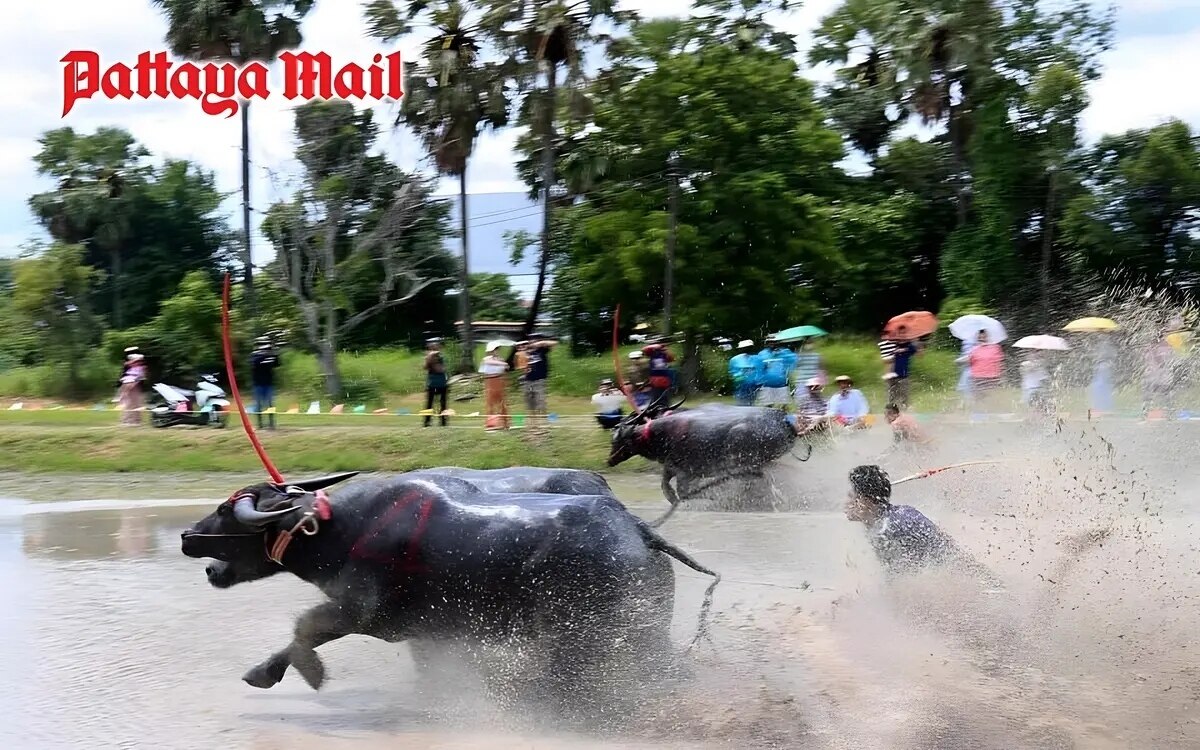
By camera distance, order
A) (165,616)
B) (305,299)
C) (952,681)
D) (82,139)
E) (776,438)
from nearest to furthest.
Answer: (952,681) < (165,616) < (776,438) < (305,299) < (82,139)

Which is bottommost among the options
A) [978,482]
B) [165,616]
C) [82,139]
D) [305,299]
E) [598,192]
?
[165,616]

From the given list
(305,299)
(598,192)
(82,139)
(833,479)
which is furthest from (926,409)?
(82,139)

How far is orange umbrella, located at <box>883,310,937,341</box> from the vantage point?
15758mm

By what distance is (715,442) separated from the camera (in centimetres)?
1254

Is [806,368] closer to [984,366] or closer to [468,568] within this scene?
[984,366]

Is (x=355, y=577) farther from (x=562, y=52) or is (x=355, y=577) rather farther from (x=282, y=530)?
(x=562, y=52)

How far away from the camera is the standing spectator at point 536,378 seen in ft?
58.1

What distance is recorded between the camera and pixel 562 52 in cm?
2766

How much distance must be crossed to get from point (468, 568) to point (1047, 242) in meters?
25.2

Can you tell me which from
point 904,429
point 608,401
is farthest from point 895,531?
point 608,401

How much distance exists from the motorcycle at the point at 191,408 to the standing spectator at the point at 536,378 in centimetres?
498

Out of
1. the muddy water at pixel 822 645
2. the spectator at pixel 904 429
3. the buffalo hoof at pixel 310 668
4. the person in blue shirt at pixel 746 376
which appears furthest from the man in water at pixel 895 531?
the person in blue shirt at pixel 746 376

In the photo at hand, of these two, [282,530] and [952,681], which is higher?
[282,530]

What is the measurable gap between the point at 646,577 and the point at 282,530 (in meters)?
1.98
